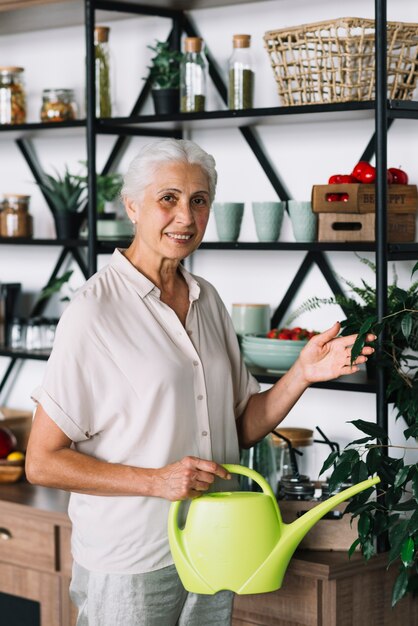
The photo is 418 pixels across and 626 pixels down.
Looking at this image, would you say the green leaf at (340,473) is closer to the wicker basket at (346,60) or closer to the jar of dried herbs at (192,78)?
the wicker basket at (346,60)

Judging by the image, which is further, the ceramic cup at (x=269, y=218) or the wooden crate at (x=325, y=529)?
the ceramic cup at (x=269, y=218)

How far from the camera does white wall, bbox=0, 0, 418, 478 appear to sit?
320 centimetres

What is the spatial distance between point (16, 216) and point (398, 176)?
1516 millimetres

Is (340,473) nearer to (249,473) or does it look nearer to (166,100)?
(249,473)

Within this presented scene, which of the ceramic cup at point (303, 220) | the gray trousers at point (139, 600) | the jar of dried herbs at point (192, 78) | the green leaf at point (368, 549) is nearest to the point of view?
the gray trousers at point (139, 600)

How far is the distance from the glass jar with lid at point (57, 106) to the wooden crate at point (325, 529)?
5.33 ft

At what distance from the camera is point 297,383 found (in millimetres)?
2482

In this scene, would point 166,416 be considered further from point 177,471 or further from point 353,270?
point 353,270

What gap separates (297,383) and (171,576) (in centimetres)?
50

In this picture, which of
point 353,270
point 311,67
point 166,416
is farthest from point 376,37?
point 166,416

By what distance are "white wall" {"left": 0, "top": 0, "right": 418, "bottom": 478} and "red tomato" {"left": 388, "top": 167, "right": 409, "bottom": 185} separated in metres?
0.16

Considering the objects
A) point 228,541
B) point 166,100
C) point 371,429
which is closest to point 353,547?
point 371,429

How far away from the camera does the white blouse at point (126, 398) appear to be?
88.7 inches

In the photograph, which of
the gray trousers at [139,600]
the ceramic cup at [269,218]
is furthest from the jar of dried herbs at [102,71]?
the gray trousers at [139,600]
